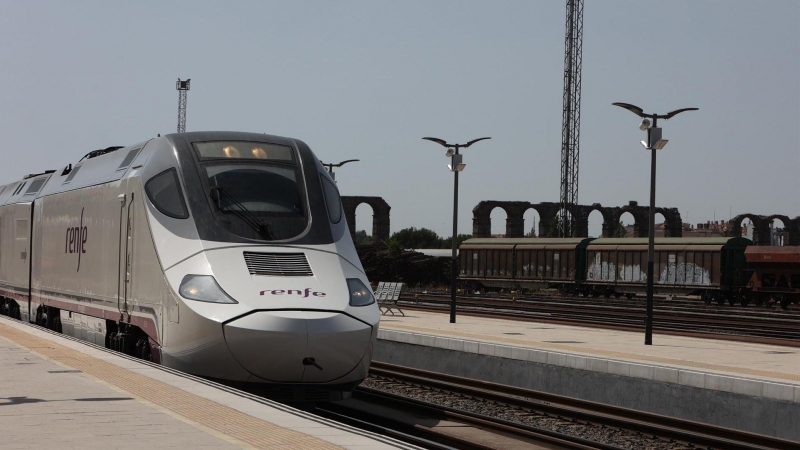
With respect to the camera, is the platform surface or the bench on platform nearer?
the platform surface

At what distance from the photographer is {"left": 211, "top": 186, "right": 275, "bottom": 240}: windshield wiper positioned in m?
12.9

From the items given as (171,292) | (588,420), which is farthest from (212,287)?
(588,420)

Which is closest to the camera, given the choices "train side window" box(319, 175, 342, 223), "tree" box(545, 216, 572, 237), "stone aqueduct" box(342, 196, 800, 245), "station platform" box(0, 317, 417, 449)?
"station platform" box(0, 317, 417, 449)

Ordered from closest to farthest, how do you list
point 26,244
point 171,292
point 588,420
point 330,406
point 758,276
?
point 171,292, point 588,420, point 330,406, point 26,244, point 758,276

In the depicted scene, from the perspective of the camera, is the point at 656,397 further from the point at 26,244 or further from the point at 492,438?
the point at 26,244

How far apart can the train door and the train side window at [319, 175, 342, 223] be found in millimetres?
2912

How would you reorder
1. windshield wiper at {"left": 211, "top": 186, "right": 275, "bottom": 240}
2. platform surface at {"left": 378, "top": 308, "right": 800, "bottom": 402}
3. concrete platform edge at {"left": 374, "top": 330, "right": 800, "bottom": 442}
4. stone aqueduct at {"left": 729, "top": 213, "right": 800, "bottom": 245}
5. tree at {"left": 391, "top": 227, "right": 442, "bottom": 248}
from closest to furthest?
windshield wiper at {"left": 211, "top": 186, "right": 275, "bottom": 240}
concrete platform edge at {"left": 374, "top": 330, "right": 800, "bottom": 442}
platform surface at {"left": 378, "top": 308, "right": 800, "bottom": 402}
stone aqueduct at {"left": 729, "top": 213, "right": 800, "bottom": 245}
tree at {"left": 391, "top": 227, "right": 442, "bottom": 248}

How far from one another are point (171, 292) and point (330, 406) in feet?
13.6

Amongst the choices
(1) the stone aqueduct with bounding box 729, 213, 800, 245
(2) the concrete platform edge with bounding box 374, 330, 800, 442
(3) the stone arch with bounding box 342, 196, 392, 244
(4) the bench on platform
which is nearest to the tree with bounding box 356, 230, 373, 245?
(3) the stone arch with bounding box 342, 196, 392, 244

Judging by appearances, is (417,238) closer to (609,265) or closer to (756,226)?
(756,226)

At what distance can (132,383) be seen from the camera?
1170 cm

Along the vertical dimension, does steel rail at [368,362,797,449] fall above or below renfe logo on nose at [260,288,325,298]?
below

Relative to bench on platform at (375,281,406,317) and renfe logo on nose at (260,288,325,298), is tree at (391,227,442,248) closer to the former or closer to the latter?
bench on platform at (375,281,406,317)

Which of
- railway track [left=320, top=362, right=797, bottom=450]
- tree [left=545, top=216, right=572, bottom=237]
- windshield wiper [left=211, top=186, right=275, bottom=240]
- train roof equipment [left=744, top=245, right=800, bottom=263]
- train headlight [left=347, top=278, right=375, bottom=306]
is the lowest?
railway track [left=320, top=362, right=797, bottom=450]
